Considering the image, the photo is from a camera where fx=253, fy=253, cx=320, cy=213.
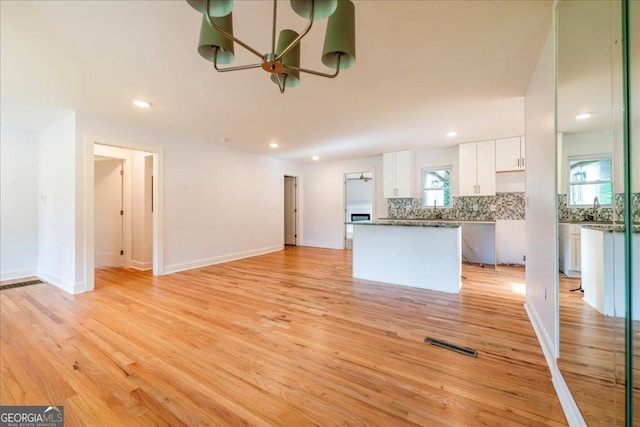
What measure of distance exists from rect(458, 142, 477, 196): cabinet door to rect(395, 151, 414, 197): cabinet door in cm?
98

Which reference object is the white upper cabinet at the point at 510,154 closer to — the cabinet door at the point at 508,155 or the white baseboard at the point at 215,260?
the cabinet door at the point at 508,155

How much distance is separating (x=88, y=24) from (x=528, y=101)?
383cm

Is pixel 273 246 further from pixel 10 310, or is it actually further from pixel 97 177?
pixel 10 310

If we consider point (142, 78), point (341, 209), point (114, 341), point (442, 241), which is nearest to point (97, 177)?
point (142, 78)

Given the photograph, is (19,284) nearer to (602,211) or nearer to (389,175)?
(602,211)

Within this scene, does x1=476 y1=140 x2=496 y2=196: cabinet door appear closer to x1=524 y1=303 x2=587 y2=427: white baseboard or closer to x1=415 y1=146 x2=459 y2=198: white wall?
x1=415 y1=146 x2=459 y2=198: white wall

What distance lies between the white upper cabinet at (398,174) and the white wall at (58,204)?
17.8ft

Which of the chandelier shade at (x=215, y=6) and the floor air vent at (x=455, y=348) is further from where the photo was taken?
the floor air vent at (x=455, y=348)

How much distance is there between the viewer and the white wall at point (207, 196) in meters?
4.17

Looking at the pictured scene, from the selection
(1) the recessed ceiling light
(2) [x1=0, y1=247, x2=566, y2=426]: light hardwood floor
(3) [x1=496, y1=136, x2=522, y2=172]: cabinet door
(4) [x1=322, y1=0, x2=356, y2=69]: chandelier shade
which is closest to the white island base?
(2) [x1=0, y1=247, x2=566, y2=426]: light hardwood floor

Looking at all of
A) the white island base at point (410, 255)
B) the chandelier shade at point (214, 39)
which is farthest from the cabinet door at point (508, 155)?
the chandelier shade at point (214, 39)

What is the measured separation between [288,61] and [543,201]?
214cm

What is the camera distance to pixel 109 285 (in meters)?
3.70

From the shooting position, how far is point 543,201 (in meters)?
1.97
